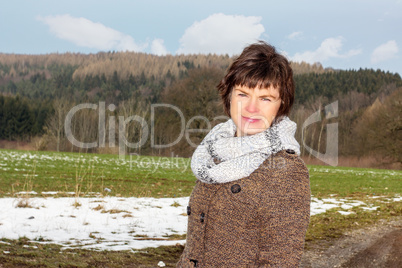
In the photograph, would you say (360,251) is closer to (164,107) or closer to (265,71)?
(265,71)

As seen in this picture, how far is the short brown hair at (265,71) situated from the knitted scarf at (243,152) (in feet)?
0.47

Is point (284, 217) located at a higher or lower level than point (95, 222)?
higher

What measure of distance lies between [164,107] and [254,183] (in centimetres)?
6285

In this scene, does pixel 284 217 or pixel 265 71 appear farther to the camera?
pixel 265 71

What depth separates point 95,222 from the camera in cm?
757

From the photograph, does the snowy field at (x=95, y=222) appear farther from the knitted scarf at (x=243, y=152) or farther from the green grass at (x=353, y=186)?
the green grass at (x=353, y=186)

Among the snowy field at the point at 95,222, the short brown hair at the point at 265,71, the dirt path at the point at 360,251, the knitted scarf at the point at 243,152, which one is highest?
the short brown hair at the point at 265,71

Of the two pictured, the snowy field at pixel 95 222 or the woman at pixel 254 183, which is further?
the snowy field at pixel 95 222

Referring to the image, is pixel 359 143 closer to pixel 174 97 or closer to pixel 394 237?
pixel 174 97

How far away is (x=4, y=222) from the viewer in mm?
7031

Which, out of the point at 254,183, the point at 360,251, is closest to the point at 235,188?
the point at 254,183

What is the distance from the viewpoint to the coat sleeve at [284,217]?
1840 millimetres

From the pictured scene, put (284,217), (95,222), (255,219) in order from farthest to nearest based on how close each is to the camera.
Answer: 1. (95,222)
2. (255,219)
3. (284,217)

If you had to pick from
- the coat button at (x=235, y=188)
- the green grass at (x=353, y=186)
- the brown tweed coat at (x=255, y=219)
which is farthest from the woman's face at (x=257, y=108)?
the green grass at (x=353, y=186)
